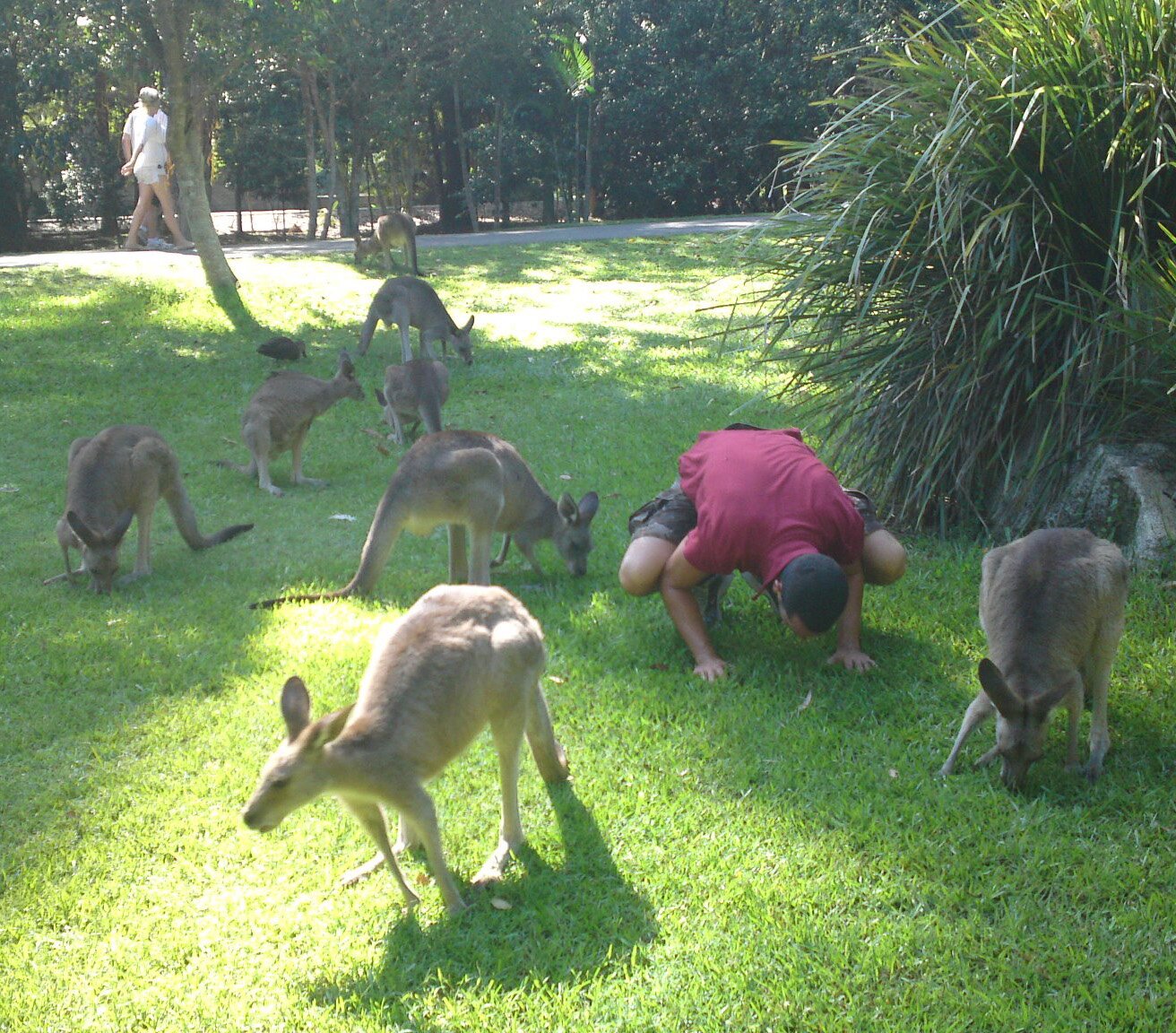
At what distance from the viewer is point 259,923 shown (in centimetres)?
353

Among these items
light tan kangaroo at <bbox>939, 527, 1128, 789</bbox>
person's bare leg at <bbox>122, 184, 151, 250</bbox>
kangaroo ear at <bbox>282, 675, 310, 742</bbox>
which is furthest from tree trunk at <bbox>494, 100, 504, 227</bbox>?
kangaroo ear at <bbox>282, 675, 310, 742</bbox>

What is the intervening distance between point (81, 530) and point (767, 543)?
11.9 ft

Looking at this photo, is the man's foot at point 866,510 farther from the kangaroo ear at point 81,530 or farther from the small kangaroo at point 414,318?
the small kangaroo at point 414,318

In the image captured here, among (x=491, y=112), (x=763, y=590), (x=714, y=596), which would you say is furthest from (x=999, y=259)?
(x=491, y=112)

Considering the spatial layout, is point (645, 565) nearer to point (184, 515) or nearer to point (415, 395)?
point (184, 515)

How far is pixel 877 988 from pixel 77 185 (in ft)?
72.2

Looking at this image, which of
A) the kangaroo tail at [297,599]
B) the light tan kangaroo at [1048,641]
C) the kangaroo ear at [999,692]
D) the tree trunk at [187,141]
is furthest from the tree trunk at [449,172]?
the kangaroo ear at [999,692]

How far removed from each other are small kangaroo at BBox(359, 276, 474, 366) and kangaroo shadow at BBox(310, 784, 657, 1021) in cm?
836

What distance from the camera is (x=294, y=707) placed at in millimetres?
3221

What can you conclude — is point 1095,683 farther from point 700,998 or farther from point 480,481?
point 480,481

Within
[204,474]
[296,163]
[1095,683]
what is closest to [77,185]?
[296,163]

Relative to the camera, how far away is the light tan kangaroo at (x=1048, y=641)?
3918 millimetres

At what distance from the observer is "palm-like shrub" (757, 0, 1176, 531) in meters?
5.55

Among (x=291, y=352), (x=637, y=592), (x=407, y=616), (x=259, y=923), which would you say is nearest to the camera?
(x=259, y=923)
